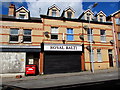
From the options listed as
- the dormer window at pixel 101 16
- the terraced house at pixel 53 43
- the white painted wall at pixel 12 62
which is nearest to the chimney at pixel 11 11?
the terraced house at pixel 53 43

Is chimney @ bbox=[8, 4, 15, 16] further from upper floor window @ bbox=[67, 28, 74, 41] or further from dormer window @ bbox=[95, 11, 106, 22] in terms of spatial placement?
dormer window @ bbox=[95, 11, 106, 22]

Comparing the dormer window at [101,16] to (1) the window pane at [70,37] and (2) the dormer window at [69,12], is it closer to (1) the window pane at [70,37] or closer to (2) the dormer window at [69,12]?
(2) the dormer window at [69,12]

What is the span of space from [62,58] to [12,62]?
6.49m

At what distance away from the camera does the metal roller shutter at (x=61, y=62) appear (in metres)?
14.0

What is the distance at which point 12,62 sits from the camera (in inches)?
513

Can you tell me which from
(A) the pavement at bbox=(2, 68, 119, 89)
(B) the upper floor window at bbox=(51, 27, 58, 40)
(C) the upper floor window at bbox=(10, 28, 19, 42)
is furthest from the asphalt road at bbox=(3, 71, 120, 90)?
(B) the upper floor window at bbox=(51, 27, 58, 40)

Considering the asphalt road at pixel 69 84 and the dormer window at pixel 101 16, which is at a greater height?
the dormer window at pixel 101 16

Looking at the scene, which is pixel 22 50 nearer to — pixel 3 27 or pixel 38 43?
pixel 38 43

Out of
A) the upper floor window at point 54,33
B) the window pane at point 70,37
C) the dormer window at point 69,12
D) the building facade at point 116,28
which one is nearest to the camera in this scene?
the upper floor window at point 54,33

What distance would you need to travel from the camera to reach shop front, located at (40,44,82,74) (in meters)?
14.0

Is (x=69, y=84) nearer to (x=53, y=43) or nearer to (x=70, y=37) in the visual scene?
(x=53, y=43)

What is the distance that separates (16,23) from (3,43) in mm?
3167

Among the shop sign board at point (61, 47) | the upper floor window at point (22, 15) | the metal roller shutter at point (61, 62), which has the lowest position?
the metal roller shutter at point (61, 62)

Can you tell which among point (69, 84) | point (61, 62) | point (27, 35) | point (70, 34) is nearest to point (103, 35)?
point (70, 34)
